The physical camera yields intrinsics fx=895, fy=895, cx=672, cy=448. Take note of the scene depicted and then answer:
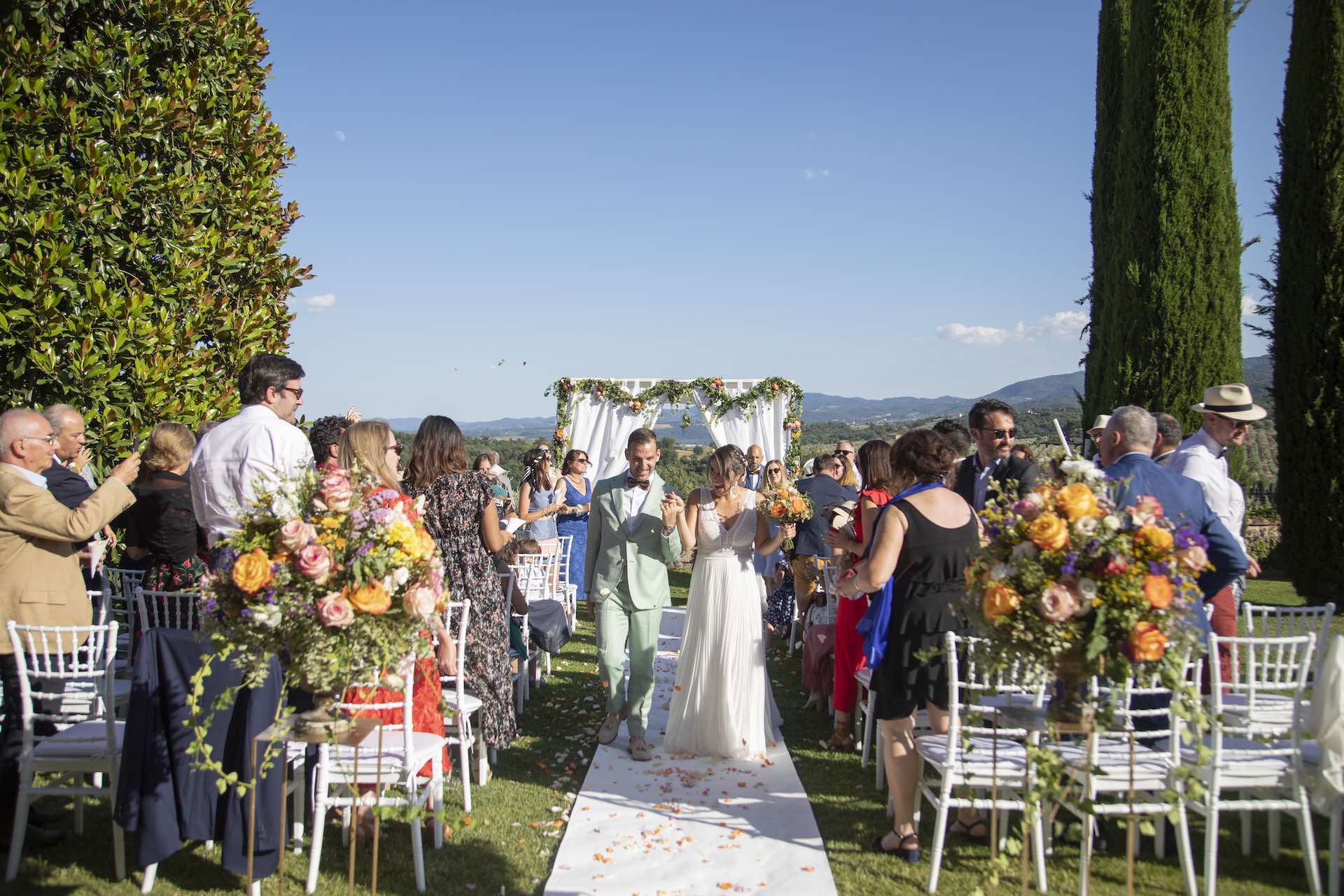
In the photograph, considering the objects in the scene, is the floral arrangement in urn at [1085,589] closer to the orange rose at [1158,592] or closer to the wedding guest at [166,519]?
the orange rose at [1158,592]

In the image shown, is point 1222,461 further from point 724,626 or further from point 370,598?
point 370,598

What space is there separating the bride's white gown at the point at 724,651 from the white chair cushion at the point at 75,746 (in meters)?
3.40

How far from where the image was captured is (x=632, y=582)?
6.21 metres

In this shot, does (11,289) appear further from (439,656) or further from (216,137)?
(439,656)

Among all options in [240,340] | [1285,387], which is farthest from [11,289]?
[1285,387]

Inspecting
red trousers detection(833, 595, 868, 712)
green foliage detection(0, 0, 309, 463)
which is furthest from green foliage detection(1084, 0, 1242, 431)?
green foliage detection(0, 0, 309, 463)

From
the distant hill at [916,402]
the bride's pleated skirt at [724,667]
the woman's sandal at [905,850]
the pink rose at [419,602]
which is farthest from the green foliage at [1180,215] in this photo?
the distant hill at [916,402]

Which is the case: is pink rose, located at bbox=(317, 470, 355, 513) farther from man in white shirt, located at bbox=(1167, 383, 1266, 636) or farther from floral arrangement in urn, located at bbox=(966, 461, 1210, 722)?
man in white shirt, located at bbox=(1167, 383, 1266, 636)

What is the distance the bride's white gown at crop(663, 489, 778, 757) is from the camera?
6.12 metres

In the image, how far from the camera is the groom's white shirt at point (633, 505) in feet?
20.4

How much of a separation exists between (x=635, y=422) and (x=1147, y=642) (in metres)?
13.3

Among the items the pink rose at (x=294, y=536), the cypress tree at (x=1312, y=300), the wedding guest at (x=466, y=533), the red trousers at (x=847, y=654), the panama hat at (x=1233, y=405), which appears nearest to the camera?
the pink rose at (x=294, y=536)

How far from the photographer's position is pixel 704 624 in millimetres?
6188

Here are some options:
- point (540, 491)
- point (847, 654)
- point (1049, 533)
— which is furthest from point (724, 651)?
point (540, 491)
